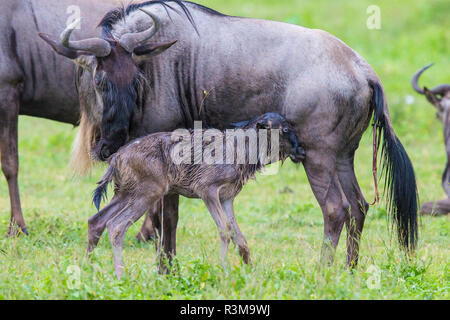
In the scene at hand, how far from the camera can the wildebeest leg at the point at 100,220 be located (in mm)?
5305

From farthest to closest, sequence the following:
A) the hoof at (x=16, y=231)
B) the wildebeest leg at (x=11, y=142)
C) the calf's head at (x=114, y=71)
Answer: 1. the wildebeest leg at (x=11, y=142)
2. the hoof at (x=16, y=231)
3. the calf's head at (x=114, y=71)

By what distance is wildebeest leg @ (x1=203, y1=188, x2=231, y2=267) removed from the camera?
5.13 m

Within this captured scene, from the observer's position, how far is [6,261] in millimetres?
5297

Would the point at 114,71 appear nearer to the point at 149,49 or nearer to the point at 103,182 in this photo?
the point at 149,49

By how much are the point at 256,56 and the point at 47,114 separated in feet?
8.15

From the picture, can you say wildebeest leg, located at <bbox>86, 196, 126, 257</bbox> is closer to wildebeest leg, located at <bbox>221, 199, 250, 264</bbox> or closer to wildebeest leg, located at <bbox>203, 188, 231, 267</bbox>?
wildebeest leg, located at <bbox>203, 188, 231, 267</bbox>

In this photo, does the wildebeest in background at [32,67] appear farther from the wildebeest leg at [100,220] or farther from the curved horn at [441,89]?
the curved horn at [441,89]

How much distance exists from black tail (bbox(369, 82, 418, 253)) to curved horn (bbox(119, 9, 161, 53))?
5.76ft

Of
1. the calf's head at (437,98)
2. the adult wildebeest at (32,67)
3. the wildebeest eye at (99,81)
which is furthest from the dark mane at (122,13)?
the calf's head at (437,98)

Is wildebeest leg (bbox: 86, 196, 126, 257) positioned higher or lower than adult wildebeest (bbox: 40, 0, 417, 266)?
lower

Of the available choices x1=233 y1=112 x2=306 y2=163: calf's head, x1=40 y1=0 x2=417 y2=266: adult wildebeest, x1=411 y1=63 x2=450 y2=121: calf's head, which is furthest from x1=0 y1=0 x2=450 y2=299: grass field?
x1=411 y1=63 x2=450 y2=121: calf's head

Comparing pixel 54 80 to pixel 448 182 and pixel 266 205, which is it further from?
pixel 448 182

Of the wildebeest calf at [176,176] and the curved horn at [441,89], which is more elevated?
the curved horn at [441,89]

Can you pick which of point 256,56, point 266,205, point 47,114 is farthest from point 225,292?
point 266,205
